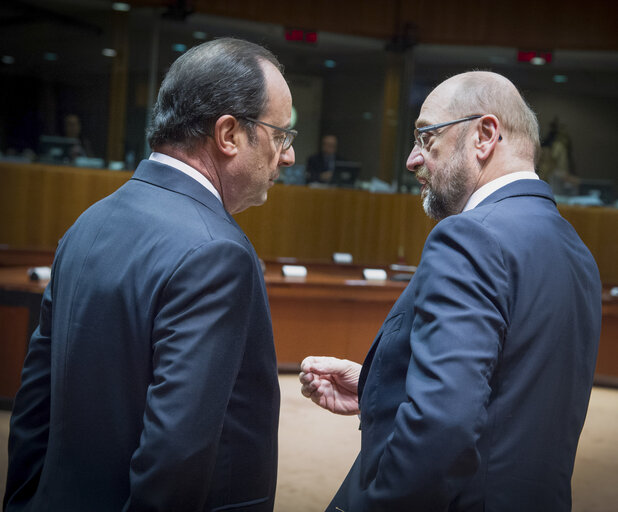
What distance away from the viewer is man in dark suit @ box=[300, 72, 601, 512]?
3.43ft

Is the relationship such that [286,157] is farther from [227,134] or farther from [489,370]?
[489,370]

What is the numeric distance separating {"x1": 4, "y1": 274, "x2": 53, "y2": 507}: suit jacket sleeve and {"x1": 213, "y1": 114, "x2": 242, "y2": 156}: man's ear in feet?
1.45

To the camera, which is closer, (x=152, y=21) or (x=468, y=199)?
(x=468, y=199)

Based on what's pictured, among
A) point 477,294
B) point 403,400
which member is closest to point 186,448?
point 403,400

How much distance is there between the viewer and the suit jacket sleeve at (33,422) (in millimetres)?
1326

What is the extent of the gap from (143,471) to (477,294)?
0.61 metres

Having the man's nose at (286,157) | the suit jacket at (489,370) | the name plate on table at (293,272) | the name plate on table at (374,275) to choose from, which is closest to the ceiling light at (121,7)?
the name plate on table at (293,272)

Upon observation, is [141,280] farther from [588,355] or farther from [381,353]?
[588,355]

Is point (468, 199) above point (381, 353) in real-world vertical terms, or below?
above

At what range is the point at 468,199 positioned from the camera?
53.2 inches

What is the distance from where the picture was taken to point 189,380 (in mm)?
1051

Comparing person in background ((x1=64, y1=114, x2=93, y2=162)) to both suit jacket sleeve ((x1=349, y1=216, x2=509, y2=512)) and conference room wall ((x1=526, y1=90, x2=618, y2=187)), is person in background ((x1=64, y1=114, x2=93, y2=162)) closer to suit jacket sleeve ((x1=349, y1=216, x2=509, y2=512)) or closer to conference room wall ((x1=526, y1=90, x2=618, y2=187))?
conference room wall ((x1=526, y1=90, x2=618, y2=187))

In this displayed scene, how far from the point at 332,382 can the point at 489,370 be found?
0.64m

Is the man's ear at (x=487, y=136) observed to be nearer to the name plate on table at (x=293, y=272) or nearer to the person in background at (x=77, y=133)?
the name plate on table at (x=293, y=272)
